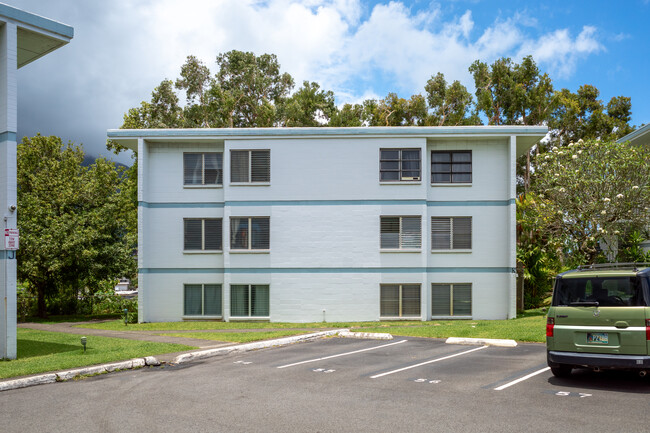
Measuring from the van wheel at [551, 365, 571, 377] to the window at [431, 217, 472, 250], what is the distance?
14.4 m

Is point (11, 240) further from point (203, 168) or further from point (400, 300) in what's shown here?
point (400, 300)

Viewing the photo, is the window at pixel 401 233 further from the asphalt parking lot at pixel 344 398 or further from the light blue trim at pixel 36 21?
the light blue trim at pixel 36 21

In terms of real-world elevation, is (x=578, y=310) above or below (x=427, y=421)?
above

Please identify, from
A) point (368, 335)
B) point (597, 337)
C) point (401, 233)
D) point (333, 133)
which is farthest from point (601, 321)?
point (333, 133)

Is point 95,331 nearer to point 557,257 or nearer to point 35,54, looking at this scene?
point 35,54

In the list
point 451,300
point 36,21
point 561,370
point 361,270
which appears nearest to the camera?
point 561,370

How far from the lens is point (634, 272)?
10023mm

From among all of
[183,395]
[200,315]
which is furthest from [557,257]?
[183,395]

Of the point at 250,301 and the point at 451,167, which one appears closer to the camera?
the point at 250,301

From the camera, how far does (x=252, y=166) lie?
83.0 feet

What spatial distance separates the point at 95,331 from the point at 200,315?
4847 mm

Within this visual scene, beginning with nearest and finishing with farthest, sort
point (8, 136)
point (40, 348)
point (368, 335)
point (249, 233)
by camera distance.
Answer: point (8, 136) < point (40, 348) < point (368, 335) < point (249, 233)

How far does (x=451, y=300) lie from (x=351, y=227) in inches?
211

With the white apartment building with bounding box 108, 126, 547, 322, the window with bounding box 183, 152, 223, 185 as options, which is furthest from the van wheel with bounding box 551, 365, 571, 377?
the window with bounding box 183, 152, 223, 185
